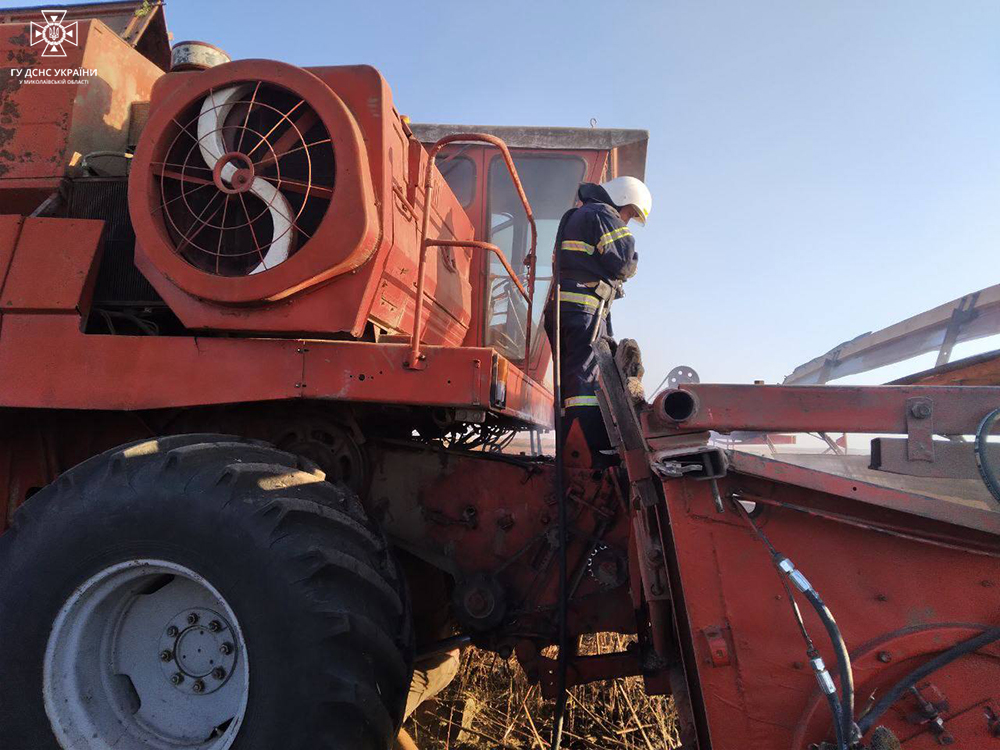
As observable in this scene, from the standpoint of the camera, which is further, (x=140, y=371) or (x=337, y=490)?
(x=140, y=371)

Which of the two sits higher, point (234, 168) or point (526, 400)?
point (234, 168)

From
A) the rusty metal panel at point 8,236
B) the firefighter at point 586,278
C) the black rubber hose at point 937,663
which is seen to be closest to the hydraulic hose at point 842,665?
the black rubber hose at point 937,663

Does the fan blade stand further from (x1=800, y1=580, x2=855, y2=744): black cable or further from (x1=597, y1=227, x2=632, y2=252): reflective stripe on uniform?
(x1=800, y1=580, x2=855, y2=744): black cable

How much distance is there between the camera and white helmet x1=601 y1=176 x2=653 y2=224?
3930mm

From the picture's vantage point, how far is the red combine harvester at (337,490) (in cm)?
200

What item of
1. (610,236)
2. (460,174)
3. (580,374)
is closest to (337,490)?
(580,374)

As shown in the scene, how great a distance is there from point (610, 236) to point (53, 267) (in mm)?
2789

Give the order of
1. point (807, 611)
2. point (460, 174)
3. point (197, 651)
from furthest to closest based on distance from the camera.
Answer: point (460, 174) → point (197, 651) → point (807, 611)

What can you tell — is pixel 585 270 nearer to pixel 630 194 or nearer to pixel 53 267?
pixel 630 194

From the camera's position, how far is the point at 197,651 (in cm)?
235

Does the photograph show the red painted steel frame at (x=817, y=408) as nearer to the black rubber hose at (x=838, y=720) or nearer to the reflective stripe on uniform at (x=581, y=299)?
the black rubber hose at (x=838, y=720)

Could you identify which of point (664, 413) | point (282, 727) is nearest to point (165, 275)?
point (282, 727)

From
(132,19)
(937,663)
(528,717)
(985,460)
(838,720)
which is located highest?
(132,19)

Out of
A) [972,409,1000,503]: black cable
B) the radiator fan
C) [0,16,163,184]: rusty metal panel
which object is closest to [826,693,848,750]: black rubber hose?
[972,409,1000,503]: black cable
